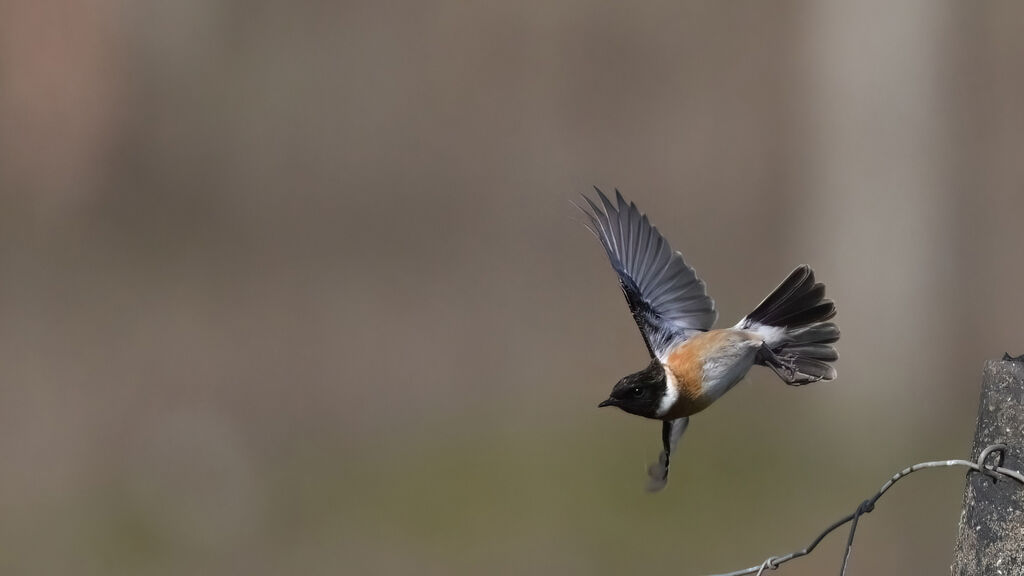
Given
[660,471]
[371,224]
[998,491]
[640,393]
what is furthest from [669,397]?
[371,224]

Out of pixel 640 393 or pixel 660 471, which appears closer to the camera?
pixel 640 393

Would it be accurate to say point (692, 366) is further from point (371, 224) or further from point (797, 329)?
point (371, 224)

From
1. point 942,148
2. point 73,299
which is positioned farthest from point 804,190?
point 73,299

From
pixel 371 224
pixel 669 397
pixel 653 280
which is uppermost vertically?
pixel 653 280

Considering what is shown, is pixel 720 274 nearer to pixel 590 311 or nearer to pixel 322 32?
pixel 590 311

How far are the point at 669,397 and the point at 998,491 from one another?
140 cm

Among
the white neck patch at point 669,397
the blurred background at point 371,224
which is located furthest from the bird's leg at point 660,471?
the blurred background at point 371,224

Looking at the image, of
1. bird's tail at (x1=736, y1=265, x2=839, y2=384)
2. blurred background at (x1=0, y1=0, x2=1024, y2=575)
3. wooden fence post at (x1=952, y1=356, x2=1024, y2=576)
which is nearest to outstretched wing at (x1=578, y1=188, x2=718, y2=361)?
bird's tail at (x1=736, y1=265, x2=839, y2=384)

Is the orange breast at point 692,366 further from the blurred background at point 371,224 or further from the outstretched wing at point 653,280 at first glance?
the blurred background at point 371,224

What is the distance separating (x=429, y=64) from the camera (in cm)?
1093

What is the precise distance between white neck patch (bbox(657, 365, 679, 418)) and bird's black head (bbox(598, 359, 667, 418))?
0.01 meters

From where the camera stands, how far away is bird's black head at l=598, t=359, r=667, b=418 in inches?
162

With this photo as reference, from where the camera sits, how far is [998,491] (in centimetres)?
292

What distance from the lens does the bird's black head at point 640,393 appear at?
412cm
